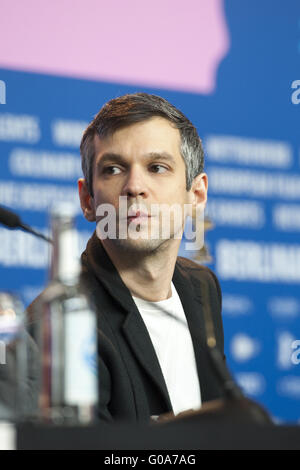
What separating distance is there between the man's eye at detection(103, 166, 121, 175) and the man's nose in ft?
0.12

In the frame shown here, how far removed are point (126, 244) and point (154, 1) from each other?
3.98 ft

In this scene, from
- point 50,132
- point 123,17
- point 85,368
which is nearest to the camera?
point 85,368

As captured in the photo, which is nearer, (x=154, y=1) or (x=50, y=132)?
(x=50, y=132)

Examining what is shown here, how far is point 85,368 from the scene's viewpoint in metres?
0.76

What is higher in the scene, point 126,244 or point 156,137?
point 156,137

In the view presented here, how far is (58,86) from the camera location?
2311 mm

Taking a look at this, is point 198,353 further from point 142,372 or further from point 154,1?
point 154,1

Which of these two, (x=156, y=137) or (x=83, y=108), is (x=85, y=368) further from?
(x=83, y=108)

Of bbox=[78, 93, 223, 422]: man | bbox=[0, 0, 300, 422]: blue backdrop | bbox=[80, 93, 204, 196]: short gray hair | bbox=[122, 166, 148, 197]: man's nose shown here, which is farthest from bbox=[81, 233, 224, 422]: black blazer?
bbox=[0, 0, 300, 422]: blue backdrop

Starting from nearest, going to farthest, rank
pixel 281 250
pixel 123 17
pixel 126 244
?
pixel 126 244
pixel 123 17
pixel 281 250

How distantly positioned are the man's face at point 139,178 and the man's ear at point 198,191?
0.18 meters

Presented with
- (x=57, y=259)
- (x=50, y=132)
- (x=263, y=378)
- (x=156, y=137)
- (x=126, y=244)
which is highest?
(x=50, y=132)

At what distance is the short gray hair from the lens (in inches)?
68.1

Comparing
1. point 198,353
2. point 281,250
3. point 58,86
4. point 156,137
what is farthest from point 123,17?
point 198,353
